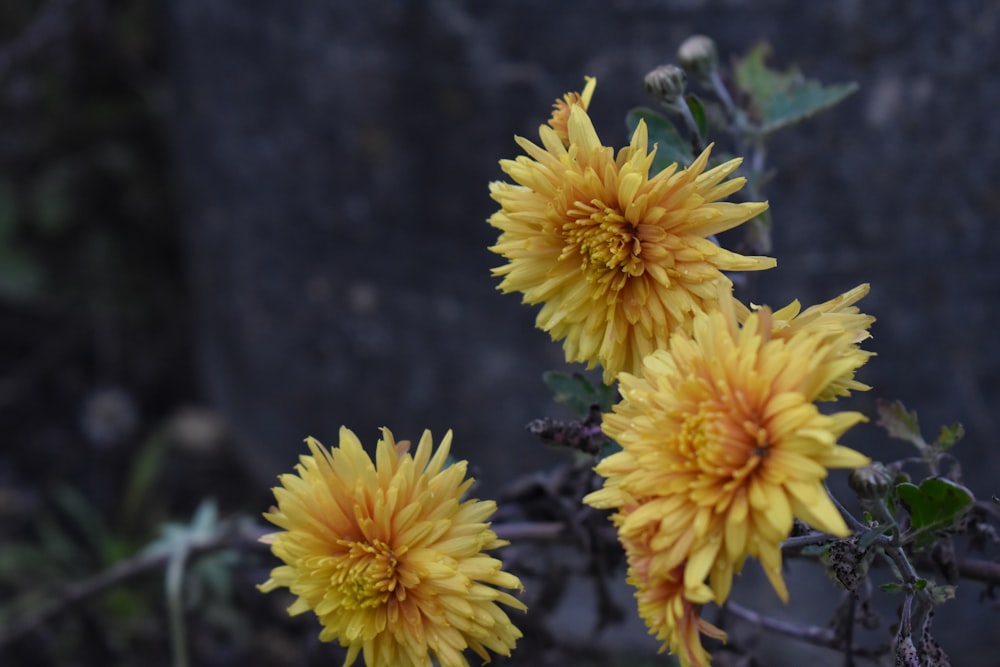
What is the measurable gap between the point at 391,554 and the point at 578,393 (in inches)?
10.7

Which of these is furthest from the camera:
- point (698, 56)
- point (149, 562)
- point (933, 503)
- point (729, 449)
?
point (149, 562)

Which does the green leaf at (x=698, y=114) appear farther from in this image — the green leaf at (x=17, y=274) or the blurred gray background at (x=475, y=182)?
the green leaf at (x=17, y=274)

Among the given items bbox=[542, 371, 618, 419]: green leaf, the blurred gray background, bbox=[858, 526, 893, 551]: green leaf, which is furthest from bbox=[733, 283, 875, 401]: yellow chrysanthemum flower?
the blurred gray background

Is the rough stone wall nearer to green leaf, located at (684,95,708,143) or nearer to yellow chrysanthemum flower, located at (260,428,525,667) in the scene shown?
green leaf, located at (684,95,708,143)

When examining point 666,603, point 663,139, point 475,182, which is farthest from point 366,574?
point 475,182

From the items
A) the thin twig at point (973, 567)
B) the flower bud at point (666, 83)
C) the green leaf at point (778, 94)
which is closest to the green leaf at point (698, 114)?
the flower bud at point (666, 83)

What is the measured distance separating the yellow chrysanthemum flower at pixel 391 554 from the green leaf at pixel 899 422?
403mm

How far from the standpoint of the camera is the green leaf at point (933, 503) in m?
0.73

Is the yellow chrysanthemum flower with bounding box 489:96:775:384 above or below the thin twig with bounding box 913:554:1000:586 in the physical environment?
above

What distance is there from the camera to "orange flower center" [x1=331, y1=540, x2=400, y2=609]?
76 centimetres

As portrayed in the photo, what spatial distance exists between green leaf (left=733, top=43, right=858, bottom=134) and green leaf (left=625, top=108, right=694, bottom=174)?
0.14 metres

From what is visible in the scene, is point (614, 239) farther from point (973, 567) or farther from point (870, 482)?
point (973, 567)

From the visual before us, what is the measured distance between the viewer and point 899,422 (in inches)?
35.8

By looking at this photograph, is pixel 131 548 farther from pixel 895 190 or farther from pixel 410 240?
pixel 895 190
